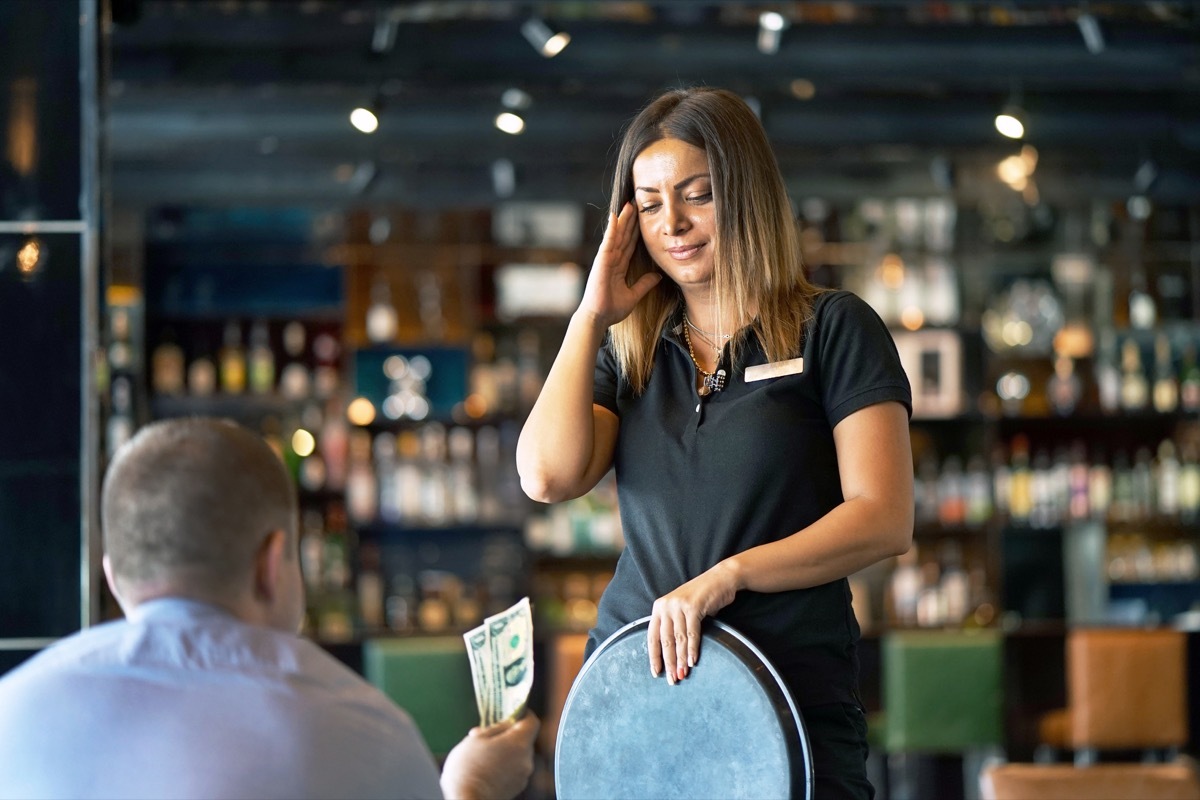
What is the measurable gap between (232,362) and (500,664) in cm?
564

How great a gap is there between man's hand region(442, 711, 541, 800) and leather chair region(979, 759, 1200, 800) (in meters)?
1.16

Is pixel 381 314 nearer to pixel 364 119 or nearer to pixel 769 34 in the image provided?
pixel 364 119

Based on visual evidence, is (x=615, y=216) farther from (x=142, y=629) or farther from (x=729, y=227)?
(x=142, y=629)

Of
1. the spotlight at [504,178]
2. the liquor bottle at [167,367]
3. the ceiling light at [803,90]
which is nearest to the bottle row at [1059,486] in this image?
the ceiling light at [803,90]

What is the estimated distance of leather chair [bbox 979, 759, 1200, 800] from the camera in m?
2.38

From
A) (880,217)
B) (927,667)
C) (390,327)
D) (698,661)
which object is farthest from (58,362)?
(880,217)

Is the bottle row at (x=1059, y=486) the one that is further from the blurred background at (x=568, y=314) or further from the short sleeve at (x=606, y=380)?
the short sleeve at (x=606, y=380)

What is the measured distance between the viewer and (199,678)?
→ 1109mm

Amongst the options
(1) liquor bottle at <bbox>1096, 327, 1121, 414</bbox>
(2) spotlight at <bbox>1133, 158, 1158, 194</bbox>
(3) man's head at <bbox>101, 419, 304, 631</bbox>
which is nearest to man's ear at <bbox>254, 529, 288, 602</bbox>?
(3) man's head at <bbox>101, 419, 304, 631</bbox>

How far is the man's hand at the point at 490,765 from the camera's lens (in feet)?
4.85

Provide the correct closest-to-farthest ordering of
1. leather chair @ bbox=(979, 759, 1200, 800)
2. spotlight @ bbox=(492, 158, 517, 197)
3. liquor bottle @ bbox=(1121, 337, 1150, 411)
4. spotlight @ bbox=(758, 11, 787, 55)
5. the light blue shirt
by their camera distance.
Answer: the light blue shirt → leather chair @ bbox=(979, 759, 1200, 800) → spotlight @ bbox=(758, 11, 787, 55) → spotlight @ bbox=(492, 158, 517, 197) → liquor bottle @ bbox=(1121, 337, 1150, 411)

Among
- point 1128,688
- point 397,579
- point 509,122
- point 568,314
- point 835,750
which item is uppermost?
point 509,122

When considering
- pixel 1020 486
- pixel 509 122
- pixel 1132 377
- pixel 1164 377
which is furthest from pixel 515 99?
pixel 1164 377

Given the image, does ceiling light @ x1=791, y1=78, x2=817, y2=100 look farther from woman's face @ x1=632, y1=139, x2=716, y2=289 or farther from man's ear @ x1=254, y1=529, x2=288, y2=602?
man's ear @ x1=254, y1=529, x2=288, y2=602
